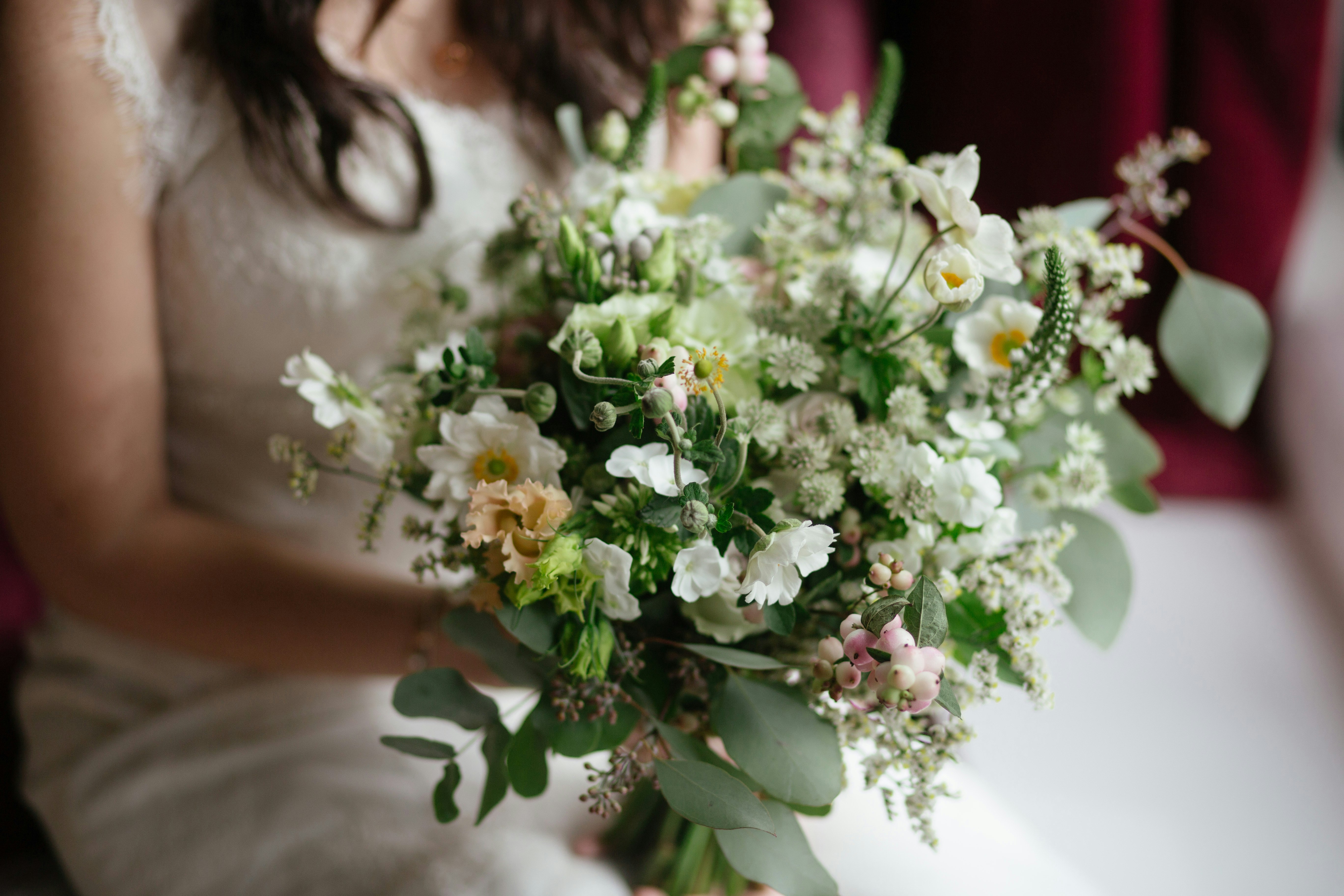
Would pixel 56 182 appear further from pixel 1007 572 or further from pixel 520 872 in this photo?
pixel 1007 572

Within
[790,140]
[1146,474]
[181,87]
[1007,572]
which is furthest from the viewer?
[790,140]

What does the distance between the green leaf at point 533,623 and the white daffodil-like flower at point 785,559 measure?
10 centimetres

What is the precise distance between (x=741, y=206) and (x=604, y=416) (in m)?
0.27

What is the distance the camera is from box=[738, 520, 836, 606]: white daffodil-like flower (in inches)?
14.6

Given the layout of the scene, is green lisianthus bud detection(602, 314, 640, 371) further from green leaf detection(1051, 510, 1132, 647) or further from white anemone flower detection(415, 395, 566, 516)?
green leaf detection(1051, 510, 1132, 647)

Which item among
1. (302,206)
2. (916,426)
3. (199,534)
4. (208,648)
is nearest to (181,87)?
(302,206)

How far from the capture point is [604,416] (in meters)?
0.36

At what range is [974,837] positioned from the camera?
67 cm

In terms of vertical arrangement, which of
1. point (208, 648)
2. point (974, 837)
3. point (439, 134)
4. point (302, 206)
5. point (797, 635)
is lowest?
point (208, 648)

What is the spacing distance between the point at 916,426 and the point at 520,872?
0.43 m

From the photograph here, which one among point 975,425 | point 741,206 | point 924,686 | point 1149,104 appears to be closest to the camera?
point 924,686

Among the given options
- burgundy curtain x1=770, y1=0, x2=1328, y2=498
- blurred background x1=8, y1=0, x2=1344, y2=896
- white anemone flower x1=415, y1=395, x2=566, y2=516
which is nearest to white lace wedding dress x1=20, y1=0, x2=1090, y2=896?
blurred background x1=8, y1=0, x2=1344, y2=896

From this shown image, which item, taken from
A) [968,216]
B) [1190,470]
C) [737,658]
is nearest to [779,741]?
[737,658]

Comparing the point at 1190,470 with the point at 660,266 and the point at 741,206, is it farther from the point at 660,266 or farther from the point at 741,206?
the point at 660,266
